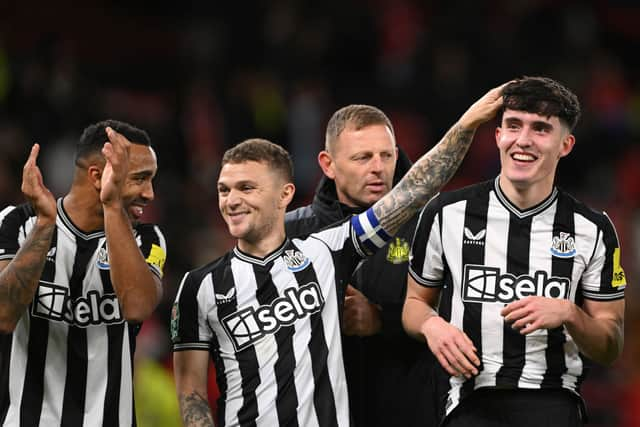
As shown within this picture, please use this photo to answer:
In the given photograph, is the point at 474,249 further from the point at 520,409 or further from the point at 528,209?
the point at 520,409

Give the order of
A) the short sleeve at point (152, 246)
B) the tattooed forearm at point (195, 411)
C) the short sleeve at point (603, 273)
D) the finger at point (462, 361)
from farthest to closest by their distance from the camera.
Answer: the short sleeve at point (152, 246), the tattooed forearm at point (195, 411), the short sleeve at point (603, 273), the finger at point (462, 361)

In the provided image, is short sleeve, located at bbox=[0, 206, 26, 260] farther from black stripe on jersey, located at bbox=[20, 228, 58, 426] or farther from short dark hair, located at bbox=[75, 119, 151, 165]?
short dark hair, located at bbox=[75, 119, 151, 165]

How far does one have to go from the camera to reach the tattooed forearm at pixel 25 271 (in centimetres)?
381

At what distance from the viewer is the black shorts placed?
395 cm

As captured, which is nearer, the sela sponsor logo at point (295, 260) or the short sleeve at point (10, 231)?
the short sleeve at point (10, 231)

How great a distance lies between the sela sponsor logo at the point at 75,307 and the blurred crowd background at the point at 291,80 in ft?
15.7

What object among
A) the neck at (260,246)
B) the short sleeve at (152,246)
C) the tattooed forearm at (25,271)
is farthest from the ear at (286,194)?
the tattooed forearm at (25,271)

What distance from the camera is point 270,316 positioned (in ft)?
13.6

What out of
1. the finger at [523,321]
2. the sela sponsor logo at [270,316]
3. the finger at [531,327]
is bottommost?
the finger at [531,327]

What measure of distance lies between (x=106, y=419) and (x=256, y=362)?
0.60m

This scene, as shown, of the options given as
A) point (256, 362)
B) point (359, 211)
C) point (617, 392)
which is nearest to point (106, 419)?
point (256, 362)

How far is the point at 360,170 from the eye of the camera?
476 centimetres

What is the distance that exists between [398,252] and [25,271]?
1656mm

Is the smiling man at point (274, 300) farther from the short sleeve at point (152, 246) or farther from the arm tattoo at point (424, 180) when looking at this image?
the short sleeve at point (152, 246)
